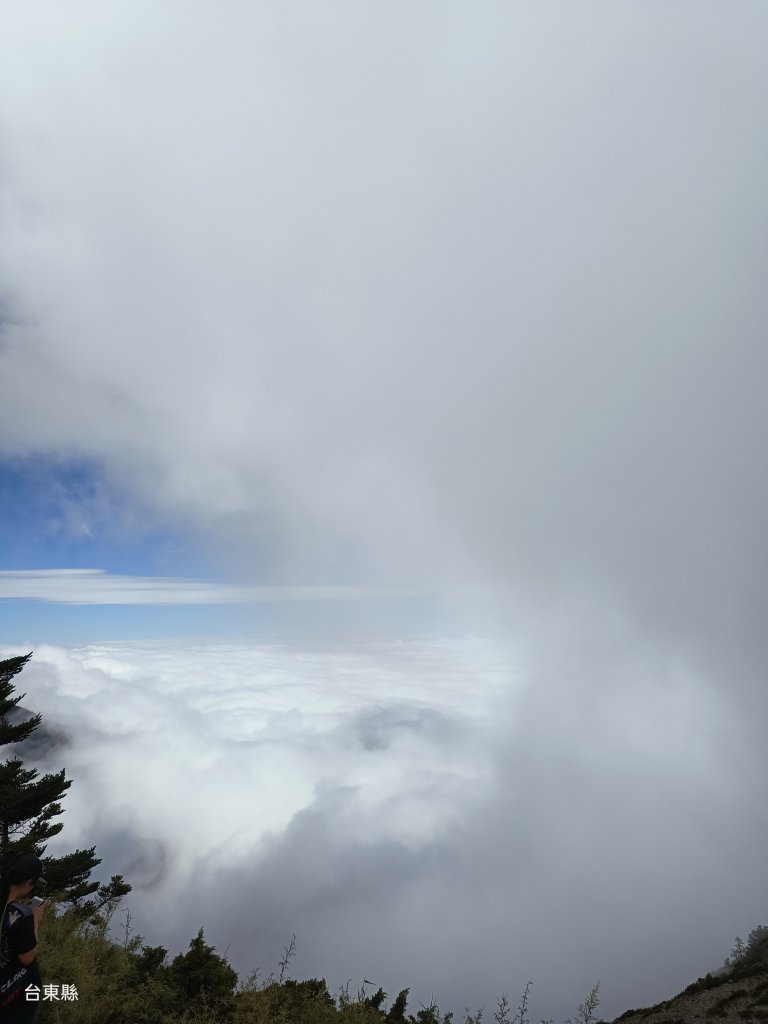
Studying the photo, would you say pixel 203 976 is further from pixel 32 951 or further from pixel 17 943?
pixel 17 943

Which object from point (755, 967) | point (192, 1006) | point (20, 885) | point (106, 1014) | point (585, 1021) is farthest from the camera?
point (755, 967)

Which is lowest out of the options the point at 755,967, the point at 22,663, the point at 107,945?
the point at 755,967

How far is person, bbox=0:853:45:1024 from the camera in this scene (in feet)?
23.1

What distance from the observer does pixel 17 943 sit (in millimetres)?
7156

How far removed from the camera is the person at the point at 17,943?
23.1ft

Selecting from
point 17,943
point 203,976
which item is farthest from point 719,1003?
point 17,943

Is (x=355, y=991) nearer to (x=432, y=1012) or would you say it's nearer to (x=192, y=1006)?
(x=432, y=1012)

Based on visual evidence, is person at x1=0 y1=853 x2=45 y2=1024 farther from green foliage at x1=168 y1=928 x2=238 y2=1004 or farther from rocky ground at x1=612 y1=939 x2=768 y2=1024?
rocky ground at x1=612 y1=939 x2=768 y2=1024

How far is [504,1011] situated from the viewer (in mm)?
12398

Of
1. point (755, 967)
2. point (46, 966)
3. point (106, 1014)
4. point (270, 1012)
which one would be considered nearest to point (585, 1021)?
point (270, 1012)

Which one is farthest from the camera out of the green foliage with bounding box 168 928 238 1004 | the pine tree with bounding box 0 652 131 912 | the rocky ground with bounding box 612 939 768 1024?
the pine tree with bounding box 0 652 131 912

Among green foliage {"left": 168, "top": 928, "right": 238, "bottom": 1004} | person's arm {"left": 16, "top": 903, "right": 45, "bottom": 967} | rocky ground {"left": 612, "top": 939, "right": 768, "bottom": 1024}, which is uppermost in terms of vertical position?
person's arm {"left": 16, "top": 903, "right": 45, "bottom": 967}

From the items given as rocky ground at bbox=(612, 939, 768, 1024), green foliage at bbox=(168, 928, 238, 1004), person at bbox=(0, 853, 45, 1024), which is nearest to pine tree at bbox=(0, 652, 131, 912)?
green foliage at bbox=(168, 928, 238, 1004)

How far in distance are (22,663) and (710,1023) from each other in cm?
4256
